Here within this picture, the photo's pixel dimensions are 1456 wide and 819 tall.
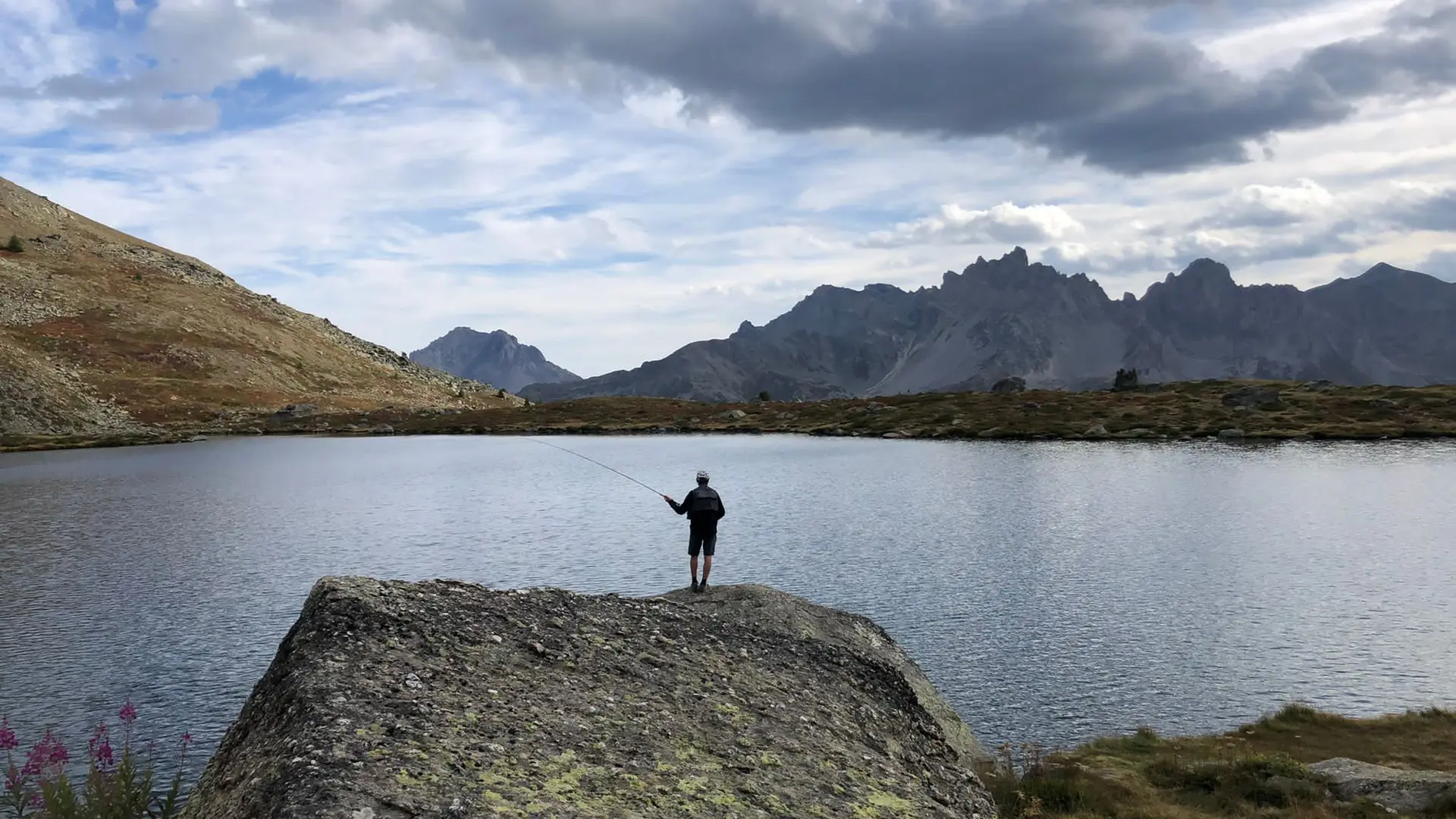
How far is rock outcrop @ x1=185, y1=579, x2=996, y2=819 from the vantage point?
13062 mm

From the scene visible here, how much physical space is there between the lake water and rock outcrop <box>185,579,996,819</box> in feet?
27.4

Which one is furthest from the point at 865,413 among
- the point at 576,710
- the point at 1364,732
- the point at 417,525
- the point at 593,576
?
the point at 576,710

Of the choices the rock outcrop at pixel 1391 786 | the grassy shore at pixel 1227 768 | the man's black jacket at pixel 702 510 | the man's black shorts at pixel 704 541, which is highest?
the man's black jacket at pixel 702 510

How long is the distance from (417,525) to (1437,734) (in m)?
57.9

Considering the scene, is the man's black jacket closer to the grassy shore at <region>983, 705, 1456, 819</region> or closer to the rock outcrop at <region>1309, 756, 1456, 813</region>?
the grassy shore at <region>983, 705, 1456, 819</region>

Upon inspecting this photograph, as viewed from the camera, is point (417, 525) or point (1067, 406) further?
point (1067, 406)

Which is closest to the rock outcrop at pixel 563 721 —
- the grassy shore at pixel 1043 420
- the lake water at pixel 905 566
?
the lake water at pixel 905 566

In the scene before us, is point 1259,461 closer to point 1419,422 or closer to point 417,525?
point 1419,422

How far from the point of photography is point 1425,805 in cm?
1955

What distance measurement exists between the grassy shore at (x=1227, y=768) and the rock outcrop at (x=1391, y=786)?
0.31 m

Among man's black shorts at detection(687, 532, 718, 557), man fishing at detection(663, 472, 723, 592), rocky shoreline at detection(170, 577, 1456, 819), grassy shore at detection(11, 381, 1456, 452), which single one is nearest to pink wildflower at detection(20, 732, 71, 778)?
rocky shoreline at detection(170, 577, 1456, 819)

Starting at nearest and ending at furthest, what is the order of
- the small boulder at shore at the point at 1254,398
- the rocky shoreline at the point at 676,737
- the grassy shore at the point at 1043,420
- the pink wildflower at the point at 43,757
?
1. the rocky shoreline at the point at 676,737
2. the pink wildflower at the point at 43,757
3. the grassy shore at the point at 1043,420
4. the small boulder at shore at the point at 1254,398

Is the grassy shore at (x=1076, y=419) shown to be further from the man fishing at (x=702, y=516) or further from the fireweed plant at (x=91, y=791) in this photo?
the fireweed plant at (x=91, y=791)

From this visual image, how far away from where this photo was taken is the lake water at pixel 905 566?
30250mm
